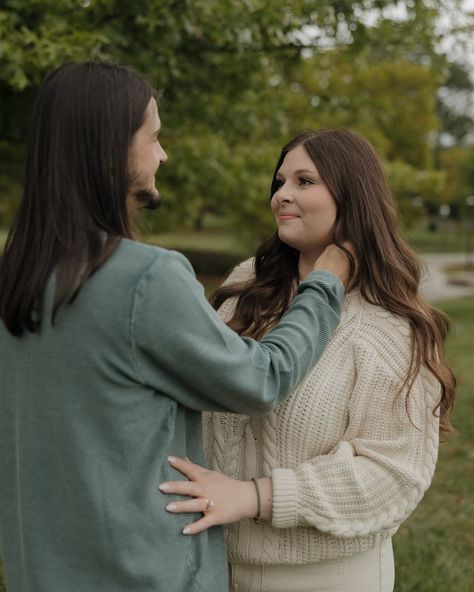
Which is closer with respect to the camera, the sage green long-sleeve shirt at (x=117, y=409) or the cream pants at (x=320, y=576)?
the sage green long-sleeve shirt at (x=117, y=409)

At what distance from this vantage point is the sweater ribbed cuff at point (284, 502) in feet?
6.68

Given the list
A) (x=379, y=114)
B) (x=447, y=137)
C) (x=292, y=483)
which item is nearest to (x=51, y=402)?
(x=292, y=483)

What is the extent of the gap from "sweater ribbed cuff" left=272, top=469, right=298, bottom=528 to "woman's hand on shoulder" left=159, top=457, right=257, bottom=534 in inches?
2.2

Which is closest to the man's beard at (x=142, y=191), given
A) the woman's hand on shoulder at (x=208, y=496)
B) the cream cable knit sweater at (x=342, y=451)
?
the woman's hand on shoulder at (x=208, y=496)

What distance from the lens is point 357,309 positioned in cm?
231

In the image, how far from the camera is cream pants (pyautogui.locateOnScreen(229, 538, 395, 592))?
2.21 m

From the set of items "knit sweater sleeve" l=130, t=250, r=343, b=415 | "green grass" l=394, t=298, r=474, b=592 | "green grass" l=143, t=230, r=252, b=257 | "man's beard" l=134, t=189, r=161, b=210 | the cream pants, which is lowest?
"green grass" l=143, t=230, r=252, b=257

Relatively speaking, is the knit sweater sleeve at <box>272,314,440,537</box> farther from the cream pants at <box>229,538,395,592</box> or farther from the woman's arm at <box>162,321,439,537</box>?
the cream pants at <box>229,538,395,592</box>

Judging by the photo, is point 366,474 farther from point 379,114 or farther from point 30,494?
point 379,114

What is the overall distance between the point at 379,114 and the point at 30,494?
355 inches

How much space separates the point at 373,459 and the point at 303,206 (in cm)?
76

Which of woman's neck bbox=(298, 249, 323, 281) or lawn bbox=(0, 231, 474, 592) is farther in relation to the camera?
lawn bbox=(0, 231, 474, 592)

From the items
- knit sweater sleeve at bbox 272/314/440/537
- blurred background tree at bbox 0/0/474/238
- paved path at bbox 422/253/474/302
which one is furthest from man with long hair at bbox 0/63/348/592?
paved path at bbox 422/253/474/302

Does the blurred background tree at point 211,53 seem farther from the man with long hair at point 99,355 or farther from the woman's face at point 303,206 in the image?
the man with long hair at point 99,355
